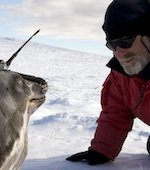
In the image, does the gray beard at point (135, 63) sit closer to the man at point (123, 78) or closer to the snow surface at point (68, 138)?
the man at point (123, 78)

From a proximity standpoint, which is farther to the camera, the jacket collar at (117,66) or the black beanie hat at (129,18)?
the jacket collar at (117,66)

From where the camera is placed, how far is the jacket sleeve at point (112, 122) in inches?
76.5

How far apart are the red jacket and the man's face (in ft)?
0.40

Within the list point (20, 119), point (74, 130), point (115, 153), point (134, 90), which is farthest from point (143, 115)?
point (74, 130)

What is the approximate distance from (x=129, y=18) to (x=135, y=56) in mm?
283

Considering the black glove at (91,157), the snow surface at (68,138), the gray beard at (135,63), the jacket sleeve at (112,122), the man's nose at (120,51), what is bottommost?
the snow surface at (68,138)

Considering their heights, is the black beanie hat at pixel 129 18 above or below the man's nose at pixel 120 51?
above

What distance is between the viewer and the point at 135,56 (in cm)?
165

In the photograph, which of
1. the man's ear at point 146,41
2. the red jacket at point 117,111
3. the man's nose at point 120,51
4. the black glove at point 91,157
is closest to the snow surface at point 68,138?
the black glove at point 91,157

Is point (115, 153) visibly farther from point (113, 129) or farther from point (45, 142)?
point (45, 142)

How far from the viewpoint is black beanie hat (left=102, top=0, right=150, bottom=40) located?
1559mm

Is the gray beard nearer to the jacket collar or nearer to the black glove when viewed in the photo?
the jacket collar

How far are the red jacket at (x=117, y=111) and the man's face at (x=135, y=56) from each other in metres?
0.12

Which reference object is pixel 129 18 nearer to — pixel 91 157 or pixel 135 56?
→ pixel 135 56
